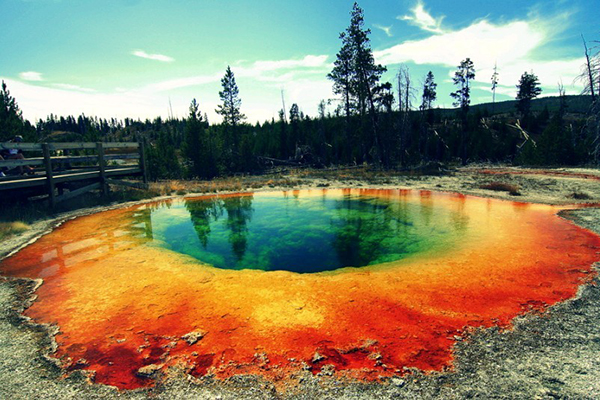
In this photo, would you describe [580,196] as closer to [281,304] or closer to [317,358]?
[281,304]

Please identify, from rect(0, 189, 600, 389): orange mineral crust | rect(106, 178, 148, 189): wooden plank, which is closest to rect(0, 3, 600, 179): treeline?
rect(106, 178, 148, 189): wooden plank

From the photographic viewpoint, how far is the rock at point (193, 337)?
4.46 metres

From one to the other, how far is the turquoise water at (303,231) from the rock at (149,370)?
4.05 metres

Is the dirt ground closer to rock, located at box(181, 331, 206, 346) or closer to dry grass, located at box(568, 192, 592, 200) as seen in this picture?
rock, located at box(181, 331, 206, 346)

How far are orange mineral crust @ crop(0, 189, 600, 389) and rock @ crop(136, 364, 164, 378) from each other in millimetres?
17

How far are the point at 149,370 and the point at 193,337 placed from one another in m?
0.79

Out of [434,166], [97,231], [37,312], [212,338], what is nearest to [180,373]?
[212,338]

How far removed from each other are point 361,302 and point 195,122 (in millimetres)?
31389

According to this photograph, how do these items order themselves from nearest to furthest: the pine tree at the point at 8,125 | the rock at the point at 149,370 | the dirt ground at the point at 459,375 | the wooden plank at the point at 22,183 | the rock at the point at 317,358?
the dirt ground at the point at 459,375, the rock at the point at 149,370, the rock at the point at 317,358, the wooden plank at the point at 22,183, the pine tree at the point at 8,125

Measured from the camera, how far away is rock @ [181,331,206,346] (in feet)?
14.6

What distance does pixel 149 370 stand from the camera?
384cm

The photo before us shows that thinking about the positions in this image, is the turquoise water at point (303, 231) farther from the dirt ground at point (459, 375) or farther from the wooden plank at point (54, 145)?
the wooden plank at point (54, 145)

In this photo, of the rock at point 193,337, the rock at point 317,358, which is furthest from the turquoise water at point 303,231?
the rock at point 317,358

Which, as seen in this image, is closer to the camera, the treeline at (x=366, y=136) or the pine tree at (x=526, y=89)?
the treeline at (x=366, y=136)
